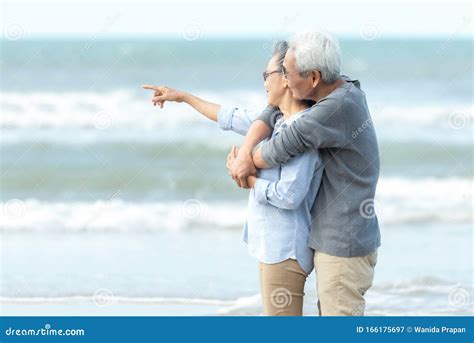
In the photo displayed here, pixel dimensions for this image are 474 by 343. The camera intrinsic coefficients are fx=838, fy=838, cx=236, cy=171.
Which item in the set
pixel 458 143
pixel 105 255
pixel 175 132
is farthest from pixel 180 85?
pixel 105 255

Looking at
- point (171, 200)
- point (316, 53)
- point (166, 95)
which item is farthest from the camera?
point (171, 200)

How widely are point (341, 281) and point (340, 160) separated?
422 mm

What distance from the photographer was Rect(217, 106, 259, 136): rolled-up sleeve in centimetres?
321

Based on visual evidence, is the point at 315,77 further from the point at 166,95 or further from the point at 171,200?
the point at 171,200

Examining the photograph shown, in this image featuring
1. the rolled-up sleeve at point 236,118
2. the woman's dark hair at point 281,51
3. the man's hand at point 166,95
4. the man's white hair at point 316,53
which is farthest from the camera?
the man's hand at point 166,95

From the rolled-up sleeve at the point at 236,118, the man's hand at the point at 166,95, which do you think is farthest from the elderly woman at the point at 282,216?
the man's hand at the point at 166,95

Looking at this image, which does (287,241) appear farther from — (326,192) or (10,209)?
(10,209)

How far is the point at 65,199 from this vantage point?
8586 mm

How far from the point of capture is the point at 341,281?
2910 mm

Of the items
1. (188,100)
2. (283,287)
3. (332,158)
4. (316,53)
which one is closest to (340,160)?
(332,158)

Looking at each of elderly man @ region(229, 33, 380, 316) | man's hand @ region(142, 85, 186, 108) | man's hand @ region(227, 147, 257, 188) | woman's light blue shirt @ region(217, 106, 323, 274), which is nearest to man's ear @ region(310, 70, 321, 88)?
elderly man @ region(229, 33, 380, 316)

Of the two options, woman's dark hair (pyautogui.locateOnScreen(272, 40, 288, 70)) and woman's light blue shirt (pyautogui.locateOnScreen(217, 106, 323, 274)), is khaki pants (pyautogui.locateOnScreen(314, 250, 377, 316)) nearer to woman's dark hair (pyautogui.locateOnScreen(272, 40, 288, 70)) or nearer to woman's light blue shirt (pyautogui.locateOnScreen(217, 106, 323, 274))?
woman's light blue shirt (pyautogui.locateOnScreen(217, 106, 323, 274))

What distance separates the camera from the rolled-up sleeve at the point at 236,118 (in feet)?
10.5

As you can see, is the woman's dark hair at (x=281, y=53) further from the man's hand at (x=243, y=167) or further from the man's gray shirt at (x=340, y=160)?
the man's hand at (x=243, y=167)
